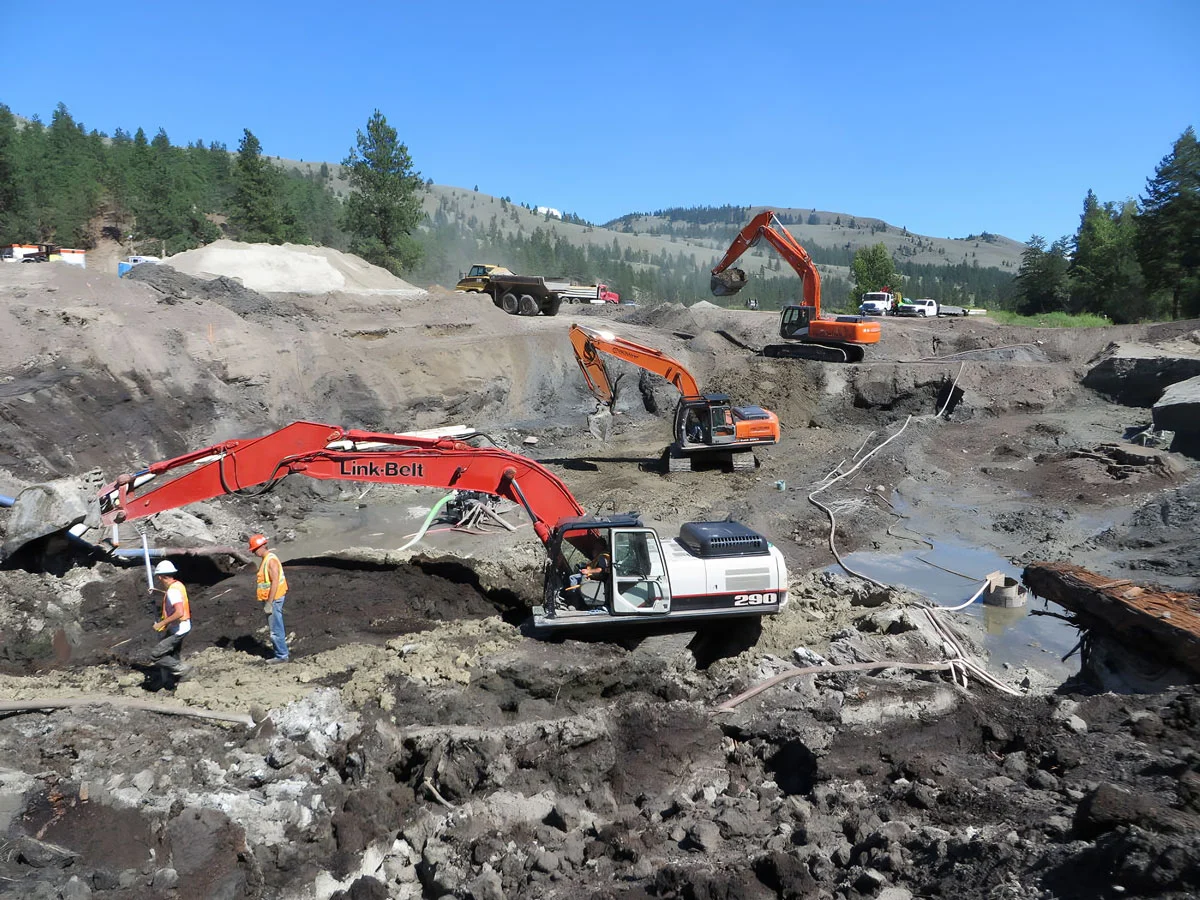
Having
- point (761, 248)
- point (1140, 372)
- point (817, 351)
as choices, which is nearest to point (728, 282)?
point (817, 351)

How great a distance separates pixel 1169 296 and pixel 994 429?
3065 cm

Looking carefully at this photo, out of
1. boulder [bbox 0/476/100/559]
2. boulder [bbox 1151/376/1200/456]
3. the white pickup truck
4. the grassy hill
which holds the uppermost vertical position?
the grassy hill

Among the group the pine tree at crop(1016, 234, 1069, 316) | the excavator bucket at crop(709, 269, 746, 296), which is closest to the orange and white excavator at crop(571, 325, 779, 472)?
the excavator bucket at crop(709, 269, 746, 296)

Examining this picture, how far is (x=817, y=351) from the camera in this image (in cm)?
2662

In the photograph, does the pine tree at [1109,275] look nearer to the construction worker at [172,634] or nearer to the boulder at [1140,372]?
the boulder at [1140,372]

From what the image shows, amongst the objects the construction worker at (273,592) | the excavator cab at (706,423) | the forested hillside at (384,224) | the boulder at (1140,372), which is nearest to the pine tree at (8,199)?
the forested hillside at (384,224)

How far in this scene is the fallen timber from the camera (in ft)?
26.0

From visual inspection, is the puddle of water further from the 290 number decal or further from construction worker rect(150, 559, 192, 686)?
construction worker rect(150, 559, 192, 686)

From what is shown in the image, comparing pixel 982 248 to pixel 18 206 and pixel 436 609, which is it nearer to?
pixel 18 206

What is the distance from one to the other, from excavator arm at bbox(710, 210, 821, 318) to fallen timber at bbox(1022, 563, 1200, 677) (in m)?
16.7

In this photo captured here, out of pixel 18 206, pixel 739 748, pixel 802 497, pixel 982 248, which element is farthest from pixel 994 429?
pixel 982 248

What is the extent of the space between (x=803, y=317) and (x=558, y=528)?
65.6 ft

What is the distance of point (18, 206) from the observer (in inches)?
2100

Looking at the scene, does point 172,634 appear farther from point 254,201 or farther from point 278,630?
point 254,201
